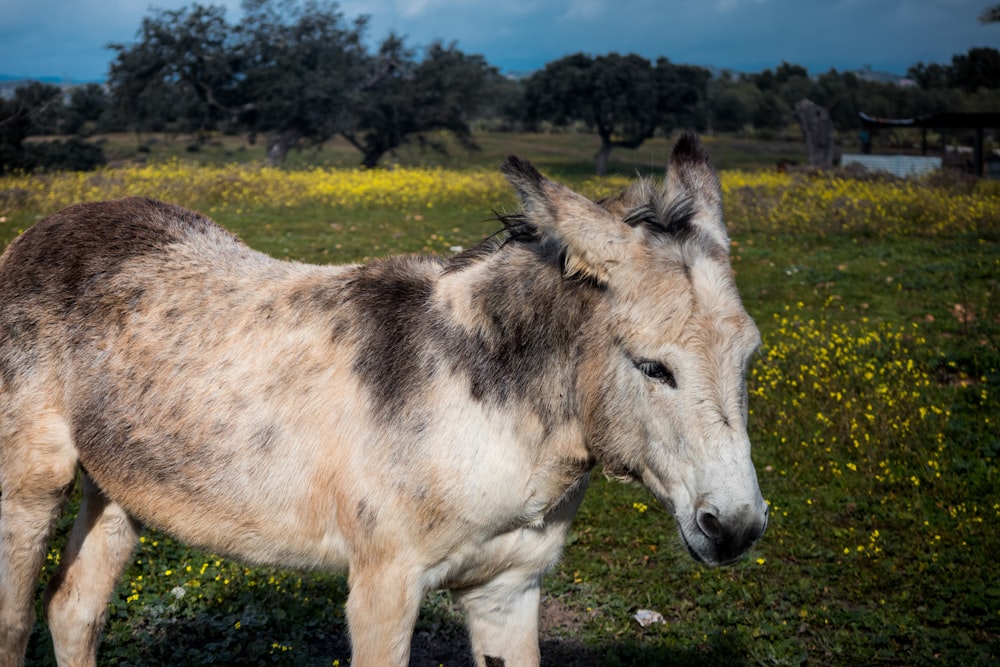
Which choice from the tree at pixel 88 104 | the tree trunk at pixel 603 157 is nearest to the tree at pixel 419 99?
the tree trunk at pixel 603 157

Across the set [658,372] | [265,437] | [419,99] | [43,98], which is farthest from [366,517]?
[43,98]

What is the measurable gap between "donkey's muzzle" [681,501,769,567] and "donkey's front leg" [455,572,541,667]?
824 mm

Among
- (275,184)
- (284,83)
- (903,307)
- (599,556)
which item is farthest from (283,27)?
(599,556)

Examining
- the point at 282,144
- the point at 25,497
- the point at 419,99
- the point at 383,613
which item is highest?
the point at 419,99

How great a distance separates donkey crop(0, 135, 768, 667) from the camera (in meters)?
2.65

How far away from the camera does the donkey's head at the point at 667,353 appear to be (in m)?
2.51

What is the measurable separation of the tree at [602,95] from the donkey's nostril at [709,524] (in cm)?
3857

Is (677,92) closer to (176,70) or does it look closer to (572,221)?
(176,70)

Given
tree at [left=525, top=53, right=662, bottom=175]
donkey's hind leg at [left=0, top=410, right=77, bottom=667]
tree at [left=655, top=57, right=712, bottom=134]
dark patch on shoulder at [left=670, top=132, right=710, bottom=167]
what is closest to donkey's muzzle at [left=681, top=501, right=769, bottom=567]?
dark patch on shoulder at [left=670, top=132, right=710, bottom=167]

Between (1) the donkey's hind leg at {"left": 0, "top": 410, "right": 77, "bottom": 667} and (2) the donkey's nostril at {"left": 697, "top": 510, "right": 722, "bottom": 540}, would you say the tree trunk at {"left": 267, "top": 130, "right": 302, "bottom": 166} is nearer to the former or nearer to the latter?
(1) the donkey's hind leg at {"left": 0, "top": 410, "right": 77, "bottom": 667}

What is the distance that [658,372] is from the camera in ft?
8.65

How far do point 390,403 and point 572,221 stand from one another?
0.89 metres

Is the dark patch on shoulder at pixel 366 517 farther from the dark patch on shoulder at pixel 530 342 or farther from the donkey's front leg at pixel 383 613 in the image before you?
the dark patch on shoulder at pixel 530 342

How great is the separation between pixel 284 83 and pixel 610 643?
33.5 meters
